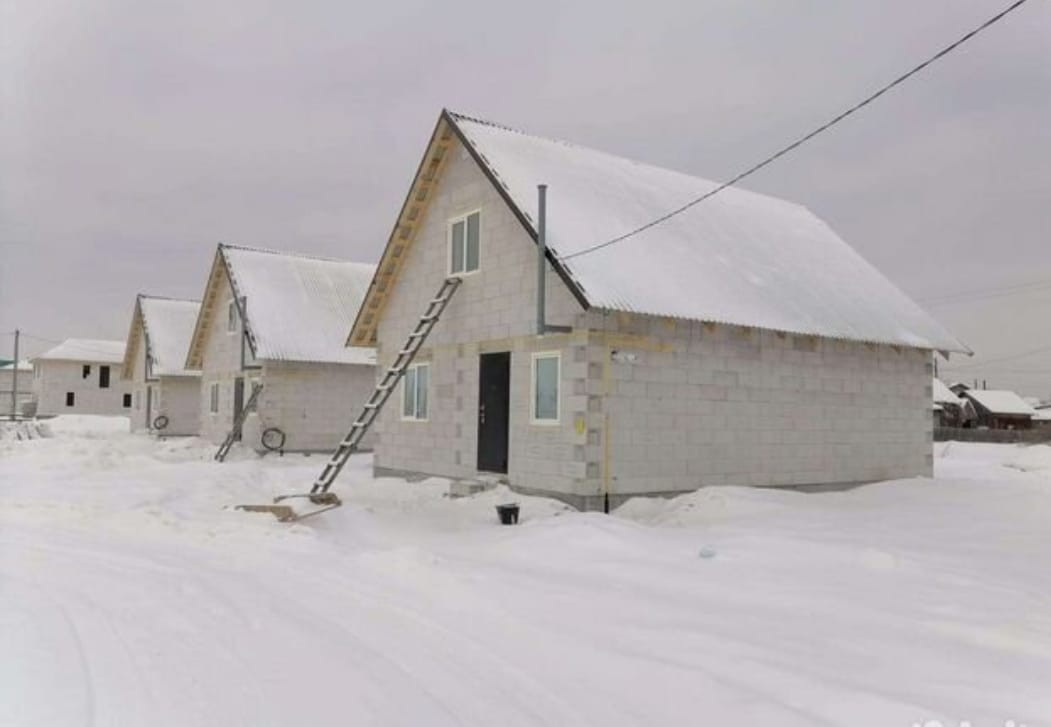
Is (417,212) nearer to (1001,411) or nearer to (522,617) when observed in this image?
(522,617)

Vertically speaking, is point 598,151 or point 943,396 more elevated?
point 598,151

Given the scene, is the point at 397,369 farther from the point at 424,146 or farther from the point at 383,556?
the point at 383,556

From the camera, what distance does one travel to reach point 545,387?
42.5 ft

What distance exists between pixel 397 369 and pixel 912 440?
37.3ft

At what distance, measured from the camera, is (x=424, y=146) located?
51.3 ft

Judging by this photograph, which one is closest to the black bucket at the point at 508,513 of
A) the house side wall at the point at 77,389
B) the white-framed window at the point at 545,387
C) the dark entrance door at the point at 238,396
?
the white-framed window at the point at 545,387

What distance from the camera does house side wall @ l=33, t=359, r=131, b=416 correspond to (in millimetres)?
50062

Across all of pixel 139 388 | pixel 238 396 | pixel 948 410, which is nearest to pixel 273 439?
pixel 238 396

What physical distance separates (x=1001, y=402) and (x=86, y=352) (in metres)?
69.7

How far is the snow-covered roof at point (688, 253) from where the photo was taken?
41.8 ft

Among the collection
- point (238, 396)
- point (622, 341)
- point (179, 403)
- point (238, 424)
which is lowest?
point (238, 424)

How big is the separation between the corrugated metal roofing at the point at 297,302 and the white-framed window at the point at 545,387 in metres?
12.5

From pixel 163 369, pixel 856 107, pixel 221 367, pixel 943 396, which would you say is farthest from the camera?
pixel 943 396

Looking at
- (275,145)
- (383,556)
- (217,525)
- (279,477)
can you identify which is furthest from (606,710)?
(275,145)
